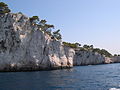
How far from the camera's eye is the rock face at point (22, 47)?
69.8m

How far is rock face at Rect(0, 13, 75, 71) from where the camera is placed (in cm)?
6975

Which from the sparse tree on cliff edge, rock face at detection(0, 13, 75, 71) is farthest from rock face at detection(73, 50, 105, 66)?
the sparse tree on cliff edge

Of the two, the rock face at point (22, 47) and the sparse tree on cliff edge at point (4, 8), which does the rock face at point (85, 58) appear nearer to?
the rock face at point (22, 47)

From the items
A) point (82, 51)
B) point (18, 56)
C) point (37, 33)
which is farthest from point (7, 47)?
point (82, 51)

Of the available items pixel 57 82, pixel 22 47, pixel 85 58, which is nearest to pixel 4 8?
pixel 22 47

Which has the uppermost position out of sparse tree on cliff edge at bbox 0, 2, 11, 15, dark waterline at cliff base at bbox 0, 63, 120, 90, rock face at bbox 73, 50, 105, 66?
sparse tree on cliff edge at bbox 0, 2, 11, 15

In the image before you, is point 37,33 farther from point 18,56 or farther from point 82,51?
point 82,51

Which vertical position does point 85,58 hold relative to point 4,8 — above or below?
below

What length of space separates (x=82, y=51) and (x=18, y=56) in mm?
86831

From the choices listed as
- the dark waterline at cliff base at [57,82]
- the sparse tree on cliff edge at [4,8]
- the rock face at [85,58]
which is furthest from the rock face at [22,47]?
the rock face at [85,58]

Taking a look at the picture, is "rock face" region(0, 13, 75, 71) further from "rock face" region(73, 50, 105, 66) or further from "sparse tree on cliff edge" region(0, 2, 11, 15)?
"rock face" region(73, 50, 105, 66)

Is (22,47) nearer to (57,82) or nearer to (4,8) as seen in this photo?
(4,8)

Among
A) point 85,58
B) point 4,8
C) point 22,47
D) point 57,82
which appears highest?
point 4,8

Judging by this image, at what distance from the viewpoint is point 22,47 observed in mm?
72750
